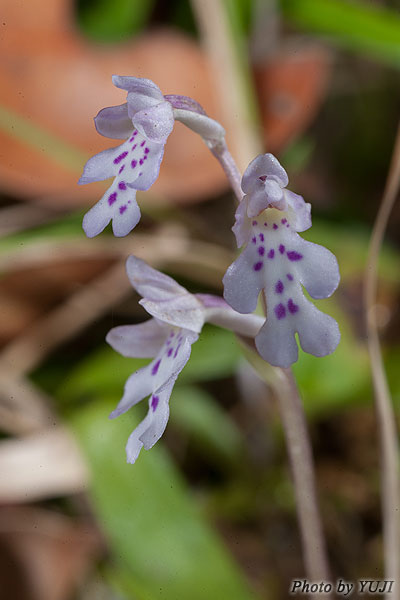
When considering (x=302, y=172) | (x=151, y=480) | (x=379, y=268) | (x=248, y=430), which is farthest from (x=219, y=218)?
(x=151, y=480)

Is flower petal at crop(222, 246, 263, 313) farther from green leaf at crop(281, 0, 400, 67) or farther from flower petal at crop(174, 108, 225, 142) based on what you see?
green leaf at crop(281, 0, 400, 67)

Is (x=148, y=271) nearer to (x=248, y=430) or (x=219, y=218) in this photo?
(x=248, y=430)

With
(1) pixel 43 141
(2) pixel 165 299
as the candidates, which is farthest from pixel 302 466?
(1) pixel 43 141

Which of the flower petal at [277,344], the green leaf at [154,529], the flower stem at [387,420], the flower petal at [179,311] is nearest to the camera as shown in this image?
the flower petal at [277,344]

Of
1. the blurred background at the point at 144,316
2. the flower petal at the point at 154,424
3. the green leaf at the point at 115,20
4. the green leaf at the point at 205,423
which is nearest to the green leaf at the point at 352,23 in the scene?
the blurred background at the point at 144,316

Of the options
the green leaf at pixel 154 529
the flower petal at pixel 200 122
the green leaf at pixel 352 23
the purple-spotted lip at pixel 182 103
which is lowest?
the green leaf at pixel 154 529

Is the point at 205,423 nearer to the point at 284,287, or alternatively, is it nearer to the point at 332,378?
the point at 332,378

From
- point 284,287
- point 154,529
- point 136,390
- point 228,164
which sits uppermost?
point 228,164

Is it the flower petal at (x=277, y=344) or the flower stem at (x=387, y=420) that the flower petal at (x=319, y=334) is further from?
the flower stem at (x=387, y=420)
